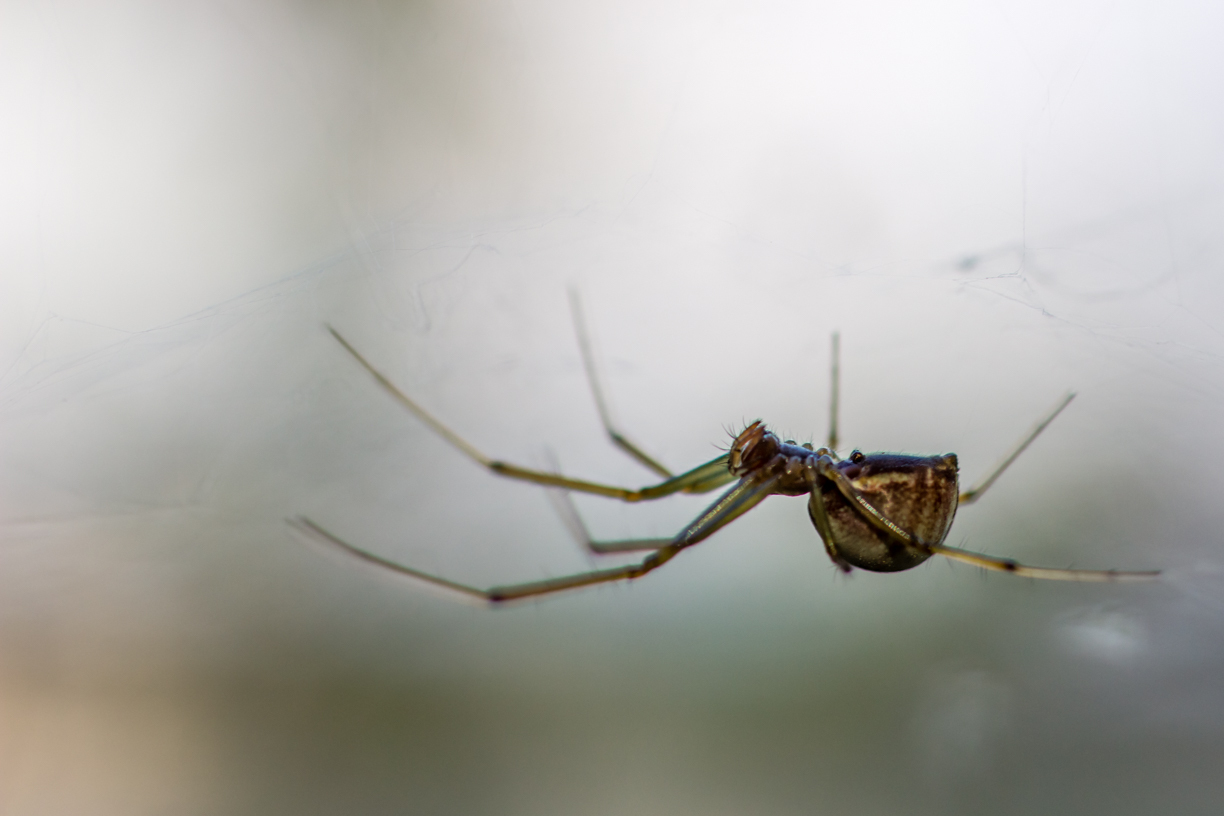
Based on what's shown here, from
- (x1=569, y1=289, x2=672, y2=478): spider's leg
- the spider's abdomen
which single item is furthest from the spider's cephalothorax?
(x1=569, y1=289, x2=672, y2=478): spider's leg

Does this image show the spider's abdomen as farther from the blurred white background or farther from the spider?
the blurred white background

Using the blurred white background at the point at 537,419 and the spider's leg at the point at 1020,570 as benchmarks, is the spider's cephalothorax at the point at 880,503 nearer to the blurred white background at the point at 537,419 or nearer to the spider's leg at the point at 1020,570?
the spider's leg at the point at 1020,570

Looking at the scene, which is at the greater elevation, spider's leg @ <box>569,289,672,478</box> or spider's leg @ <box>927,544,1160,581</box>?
spider's leg @ <box>569,289,672,478</box>

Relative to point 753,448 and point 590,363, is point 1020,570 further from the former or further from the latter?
point 590,363

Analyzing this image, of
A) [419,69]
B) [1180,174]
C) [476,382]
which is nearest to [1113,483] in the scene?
[1180,174]

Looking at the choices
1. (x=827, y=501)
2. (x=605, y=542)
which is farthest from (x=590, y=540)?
(x=827, y=501)

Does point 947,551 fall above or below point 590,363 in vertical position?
below
